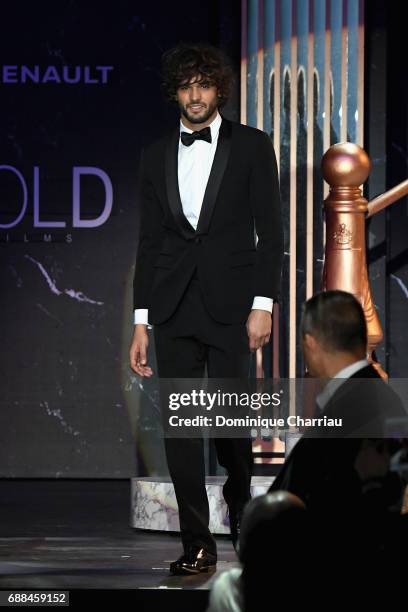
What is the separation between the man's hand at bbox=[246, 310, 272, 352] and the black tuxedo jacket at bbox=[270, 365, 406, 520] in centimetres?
97

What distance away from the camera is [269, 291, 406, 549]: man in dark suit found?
5.86ft

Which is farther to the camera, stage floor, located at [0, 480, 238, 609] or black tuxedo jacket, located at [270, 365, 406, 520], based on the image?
stage floor, located at [0, 480, 238, 609]

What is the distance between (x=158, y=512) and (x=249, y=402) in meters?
0.98

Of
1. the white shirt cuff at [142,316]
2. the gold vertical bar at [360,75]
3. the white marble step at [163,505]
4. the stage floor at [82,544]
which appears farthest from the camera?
the gold vertical bar at [360,75]

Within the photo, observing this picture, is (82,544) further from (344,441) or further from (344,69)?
(344,69)

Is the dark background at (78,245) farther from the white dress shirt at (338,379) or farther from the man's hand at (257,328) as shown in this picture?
the white dress shirt at (338,379)

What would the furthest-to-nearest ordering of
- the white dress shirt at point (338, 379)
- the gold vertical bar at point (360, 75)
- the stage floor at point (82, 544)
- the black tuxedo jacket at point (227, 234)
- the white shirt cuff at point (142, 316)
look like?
the gold vertical bar at point (360, 75)
the white shirt cuff at point (142, 316)
the black tuxedo jacket at point (227, 234)
the stage floor at point (82, 544)
the white dress shirt at point (338, 379)

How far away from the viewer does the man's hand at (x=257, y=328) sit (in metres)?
2.87

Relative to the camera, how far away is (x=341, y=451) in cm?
181

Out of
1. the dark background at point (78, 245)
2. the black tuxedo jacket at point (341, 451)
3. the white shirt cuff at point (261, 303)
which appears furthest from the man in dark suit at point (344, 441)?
the dark background at point (78, 245)

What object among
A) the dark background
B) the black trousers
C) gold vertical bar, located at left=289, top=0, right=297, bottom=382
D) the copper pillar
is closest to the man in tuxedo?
the black trousers

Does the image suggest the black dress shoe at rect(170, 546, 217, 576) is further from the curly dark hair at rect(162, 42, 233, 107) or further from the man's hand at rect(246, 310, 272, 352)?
the curly dark hair at rect(162, 42, 233, 107)

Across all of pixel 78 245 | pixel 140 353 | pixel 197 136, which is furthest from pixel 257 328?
pixel 78 245

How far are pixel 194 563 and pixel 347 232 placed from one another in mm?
1144
